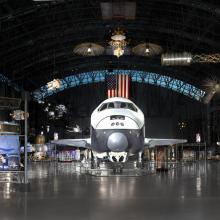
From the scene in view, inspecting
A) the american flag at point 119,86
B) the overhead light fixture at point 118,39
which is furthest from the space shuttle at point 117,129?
the american flag at point 119,86

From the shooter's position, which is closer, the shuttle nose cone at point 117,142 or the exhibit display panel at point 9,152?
the exhibit display panel at point 9,152

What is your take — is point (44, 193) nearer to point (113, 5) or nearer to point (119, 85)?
point (113, 5)

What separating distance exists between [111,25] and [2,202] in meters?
33.3

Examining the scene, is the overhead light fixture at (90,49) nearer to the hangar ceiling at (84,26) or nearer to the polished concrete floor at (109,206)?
the hangar ceiling at (84,26)

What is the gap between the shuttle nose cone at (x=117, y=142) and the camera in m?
19.2

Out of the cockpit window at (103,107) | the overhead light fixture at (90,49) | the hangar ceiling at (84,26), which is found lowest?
the cockpit window at (103,107)

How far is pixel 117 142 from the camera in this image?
63.2 feet

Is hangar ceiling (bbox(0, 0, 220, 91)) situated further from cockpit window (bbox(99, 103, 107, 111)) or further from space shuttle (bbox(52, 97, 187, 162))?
space shuttle (bbox(52, 97, 187, 162))

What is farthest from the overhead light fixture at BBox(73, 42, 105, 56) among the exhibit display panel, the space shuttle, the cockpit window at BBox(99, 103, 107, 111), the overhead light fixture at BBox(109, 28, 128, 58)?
the exhibit display panel

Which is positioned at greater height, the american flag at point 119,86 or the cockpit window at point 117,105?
the american flag at point 119,86

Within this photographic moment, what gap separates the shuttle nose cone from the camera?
19.2 m

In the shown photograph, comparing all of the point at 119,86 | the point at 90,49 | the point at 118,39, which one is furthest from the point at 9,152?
the point at 90,49

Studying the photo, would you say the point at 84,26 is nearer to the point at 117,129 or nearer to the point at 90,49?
the point at 90,49

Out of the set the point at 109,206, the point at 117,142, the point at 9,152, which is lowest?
the point at 109,206
